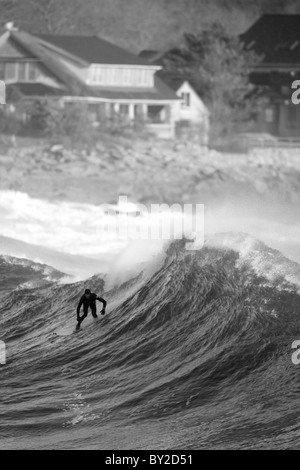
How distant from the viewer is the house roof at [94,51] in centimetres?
8600

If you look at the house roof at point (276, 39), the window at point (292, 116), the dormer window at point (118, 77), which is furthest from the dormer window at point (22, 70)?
the house roof at point (276, 39)

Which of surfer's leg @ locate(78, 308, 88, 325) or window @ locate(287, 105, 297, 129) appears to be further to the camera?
window @ locate(287, 105, 297, 129)

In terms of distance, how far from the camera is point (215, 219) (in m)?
28.4

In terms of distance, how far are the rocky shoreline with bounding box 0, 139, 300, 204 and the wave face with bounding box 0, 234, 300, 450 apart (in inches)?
1585

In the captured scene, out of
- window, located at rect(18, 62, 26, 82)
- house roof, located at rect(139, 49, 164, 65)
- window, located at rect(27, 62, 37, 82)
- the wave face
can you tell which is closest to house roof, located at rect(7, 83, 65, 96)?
window, located at rect(27, 62, 37, 82)

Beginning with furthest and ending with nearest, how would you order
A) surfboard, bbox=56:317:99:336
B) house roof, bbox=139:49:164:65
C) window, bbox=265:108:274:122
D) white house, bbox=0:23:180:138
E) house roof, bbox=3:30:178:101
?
house roof, bbox=139:49:164:65, window, bbox=265:108:274:122, white house, bbox=0:23:180:138, house roof, bbox=3:30:178:101, surfboard, bbox=56:317:99:336

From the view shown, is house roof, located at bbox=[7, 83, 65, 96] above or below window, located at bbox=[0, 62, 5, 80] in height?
below

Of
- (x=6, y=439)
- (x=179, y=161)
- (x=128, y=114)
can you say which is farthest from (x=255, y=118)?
(x=6, y=439)

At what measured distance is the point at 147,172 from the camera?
69.1 meters

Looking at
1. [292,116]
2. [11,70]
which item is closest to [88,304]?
[11,70]

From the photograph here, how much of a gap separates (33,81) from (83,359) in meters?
63.7

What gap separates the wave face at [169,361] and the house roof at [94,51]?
63.1 metres

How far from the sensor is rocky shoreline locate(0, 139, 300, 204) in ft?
212

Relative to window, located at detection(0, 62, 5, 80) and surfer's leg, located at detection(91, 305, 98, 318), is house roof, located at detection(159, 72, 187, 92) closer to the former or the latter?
window, located at detection(0, 62, 5, 80)
